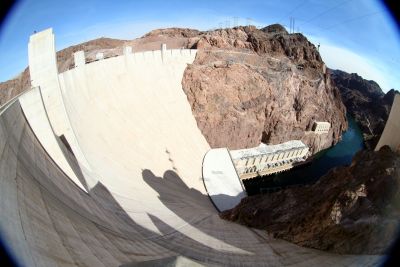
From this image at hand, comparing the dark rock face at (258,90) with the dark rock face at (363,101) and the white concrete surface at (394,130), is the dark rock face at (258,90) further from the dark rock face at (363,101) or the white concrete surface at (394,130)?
the white concrete surface at (394,130)

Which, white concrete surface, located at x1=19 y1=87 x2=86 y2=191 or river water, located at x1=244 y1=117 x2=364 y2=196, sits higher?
white concrete surface, located at x1=19 y1=87 x2=86 y2=191

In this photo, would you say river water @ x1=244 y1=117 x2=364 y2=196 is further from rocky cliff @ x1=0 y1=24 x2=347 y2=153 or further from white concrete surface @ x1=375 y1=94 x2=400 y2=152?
white concrete surface @ x1=375 y1=94 x2=400 y2=152

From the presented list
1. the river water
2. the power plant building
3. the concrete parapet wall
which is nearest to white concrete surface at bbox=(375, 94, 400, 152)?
the river water

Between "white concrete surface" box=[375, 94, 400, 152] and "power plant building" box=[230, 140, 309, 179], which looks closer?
"white concrete surface" box=[375, 94, 400, 152]

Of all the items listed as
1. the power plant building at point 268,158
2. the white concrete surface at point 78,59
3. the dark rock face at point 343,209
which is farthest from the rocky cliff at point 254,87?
the dark rock face at point 343,209

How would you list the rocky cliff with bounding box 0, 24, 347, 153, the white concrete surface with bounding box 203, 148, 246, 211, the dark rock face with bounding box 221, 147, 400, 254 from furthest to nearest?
the rocky cliff with bounding box 0, 24, 347, 153, the white concrete surface with bounding box 203, 148, 246, 211, the dark rock face with bounding box 221, 147, 400, 254

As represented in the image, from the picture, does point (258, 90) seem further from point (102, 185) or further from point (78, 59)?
point (102, 185)

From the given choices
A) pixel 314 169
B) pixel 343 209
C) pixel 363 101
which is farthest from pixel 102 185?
pixel 363 101

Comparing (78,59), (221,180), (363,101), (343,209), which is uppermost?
(363,101)
